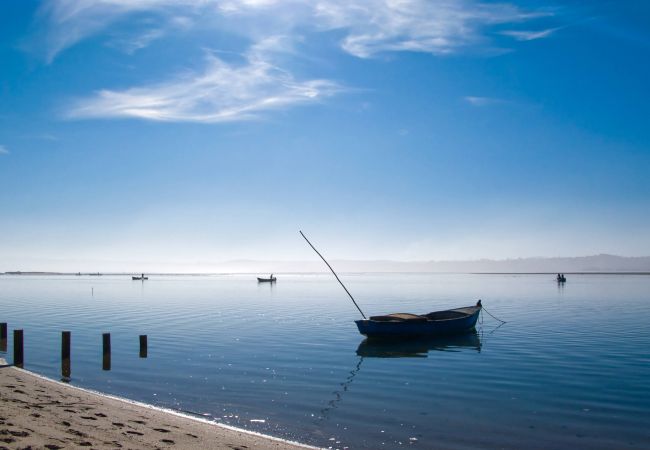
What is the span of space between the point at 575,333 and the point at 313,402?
25412 millimetres

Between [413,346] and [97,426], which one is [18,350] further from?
[413,346]

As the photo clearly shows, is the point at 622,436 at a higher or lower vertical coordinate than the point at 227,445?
lower

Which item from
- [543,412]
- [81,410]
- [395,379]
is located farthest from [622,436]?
[81,410]

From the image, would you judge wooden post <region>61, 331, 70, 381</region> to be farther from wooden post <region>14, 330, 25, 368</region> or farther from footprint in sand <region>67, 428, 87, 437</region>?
footprint in sand <region>67, 428, 87, 437</region>

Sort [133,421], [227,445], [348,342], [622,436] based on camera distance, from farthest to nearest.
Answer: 1. [348,342]
2. [622,436]
3. [133,421]
4. [227,445]

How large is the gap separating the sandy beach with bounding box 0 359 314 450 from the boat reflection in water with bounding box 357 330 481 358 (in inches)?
595

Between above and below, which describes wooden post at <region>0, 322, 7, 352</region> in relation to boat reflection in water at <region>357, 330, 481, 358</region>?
above

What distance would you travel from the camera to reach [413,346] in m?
30.9

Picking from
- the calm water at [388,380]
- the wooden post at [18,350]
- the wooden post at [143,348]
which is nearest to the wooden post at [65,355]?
the calm water at [388,380]

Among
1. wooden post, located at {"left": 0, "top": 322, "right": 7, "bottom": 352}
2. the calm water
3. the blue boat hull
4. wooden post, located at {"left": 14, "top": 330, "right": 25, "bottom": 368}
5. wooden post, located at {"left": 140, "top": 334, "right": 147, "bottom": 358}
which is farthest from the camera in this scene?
the blue boat hull

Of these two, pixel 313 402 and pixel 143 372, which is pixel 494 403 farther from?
pixel 143 372

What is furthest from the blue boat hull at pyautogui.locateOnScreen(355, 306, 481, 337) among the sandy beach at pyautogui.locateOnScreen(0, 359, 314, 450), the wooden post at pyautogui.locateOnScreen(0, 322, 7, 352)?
the wooden post at pyautogui.locateOnScreen(0, 322, 7, 352)

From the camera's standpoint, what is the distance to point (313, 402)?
56.5 ft

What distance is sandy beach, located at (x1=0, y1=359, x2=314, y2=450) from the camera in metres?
10.1
